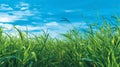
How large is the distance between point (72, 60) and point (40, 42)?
0.50 meters

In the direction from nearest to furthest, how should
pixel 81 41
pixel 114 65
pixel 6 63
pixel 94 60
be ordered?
1. pixel 114 65
2. pixel 94 60
3. pixel 6 63
4. pixel 81 41

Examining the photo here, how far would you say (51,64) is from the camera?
3.77 m

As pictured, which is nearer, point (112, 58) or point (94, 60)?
point (112, 58)

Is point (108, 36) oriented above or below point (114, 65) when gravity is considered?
above

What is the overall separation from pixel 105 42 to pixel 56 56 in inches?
25.7

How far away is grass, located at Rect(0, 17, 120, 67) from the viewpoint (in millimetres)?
3371

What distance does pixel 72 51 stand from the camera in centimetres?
379

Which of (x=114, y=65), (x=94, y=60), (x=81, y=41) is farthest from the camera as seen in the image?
(x=81, y=41)

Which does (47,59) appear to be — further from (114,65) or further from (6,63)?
(114,65)

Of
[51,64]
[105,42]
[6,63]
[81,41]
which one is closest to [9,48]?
[6,63]

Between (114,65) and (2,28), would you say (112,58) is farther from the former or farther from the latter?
(2,28)

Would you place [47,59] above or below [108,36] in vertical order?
below

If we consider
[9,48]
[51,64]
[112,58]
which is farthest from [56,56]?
[112,58]

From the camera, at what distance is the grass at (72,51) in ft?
11.1
